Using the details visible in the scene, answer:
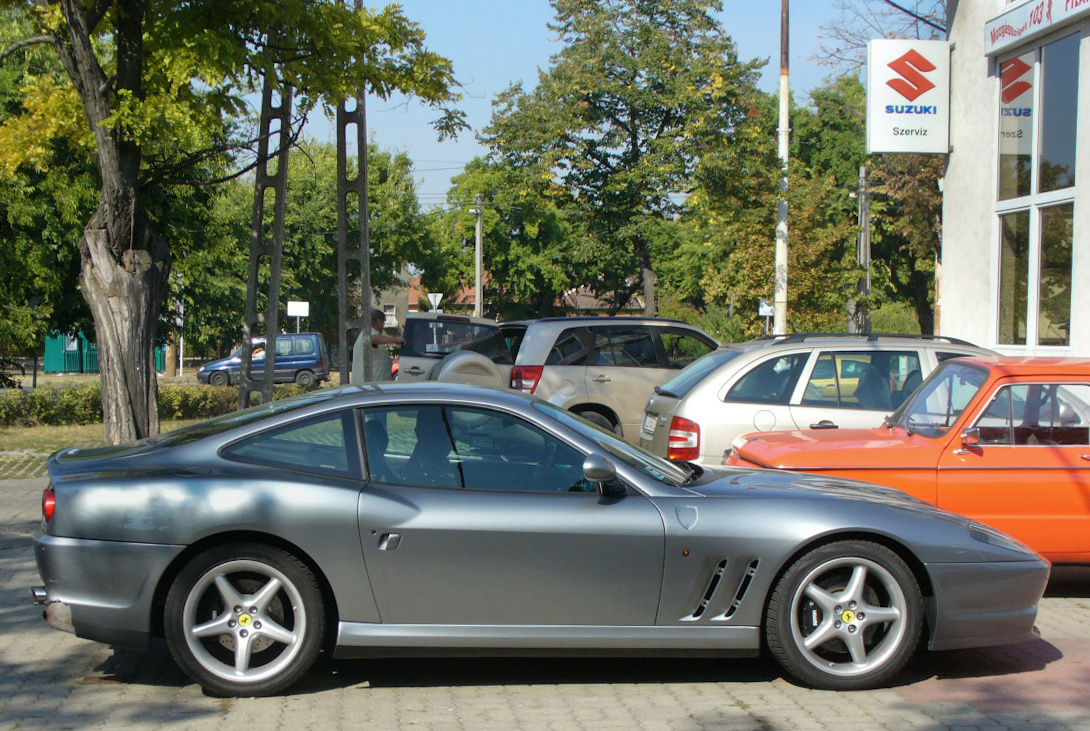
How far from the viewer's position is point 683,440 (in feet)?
27.0

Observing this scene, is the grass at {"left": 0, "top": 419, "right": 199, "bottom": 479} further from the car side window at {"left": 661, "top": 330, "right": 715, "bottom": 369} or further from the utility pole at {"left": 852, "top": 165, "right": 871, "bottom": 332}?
the utility pole at {"left": 852, "top": 165, "right": 871, "bottom": 332}

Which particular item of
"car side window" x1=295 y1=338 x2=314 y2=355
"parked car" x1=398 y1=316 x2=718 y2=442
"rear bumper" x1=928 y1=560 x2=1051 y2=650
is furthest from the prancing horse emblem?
"car side window" x1=295 y1=338 x2=314 y2=355

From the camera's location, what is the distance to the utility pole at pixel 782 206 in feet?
80.7

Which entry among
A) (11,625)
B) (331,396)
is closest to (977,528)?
(331,396)

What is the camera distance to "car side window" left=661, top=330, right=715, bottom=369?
13.0 metres

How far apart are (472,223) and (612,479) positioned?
58.8m

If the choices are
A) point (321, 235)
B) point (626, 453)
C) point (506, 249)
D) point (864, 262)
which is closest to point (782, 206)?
point (864, 262)

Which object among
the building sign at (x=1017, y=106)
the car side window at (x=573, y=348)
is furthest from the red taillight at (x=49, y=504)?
the building sign at (x=1017, y=106)

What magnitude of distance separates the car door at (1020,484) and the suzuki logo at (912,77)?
10312 mm

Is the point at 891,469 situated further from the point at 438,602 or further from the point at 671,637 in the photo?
the point at 438,602

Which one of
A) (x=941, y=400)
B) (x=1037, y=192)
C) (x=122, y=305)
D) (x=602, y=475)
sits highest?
(x=1037, y=192)

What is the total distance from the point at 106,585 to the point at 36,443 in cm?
1349

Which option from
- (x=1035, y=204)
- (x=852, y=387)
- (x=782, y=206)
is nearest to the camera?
(x=852, y=387)

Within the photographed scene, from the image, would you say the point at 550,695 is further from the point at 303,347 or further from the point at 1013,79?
the point at 303,347
